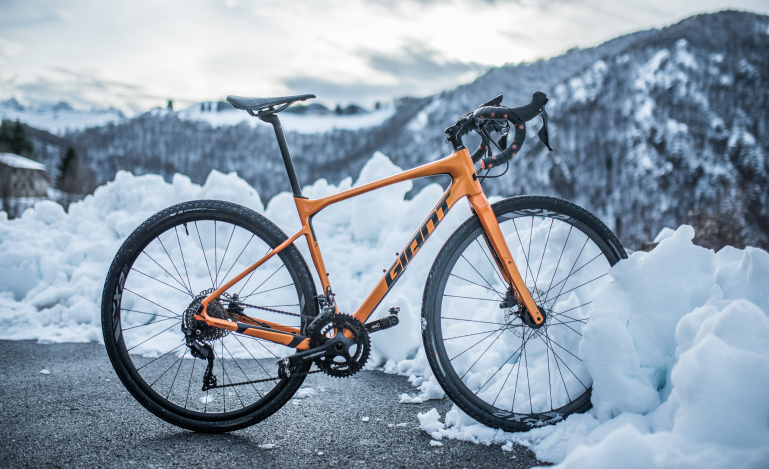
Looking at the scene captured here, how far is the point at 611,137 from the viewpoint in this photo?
72.2m

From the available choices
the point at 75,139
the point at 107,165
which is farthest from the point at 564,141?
the point at 75,139

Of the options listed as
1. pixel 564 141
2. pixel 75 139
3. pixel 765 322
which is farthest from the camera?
pixel 75 139

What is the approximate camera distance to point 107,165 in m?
80.1

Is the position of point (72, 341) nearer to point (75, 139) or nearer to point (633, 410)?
point (633, 410)

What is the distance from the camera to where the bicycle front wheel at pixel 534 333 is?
1916 mm

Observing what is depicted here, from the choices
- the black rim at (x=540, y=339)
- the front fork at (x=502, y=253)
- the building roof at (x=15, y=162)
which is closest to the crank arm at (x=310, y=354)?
the black rim at (x=540, y=339)

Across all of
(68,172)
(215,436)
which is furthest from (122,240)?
(68,172)

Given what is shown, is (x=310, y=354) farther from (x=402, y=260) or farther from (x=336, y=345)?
(x=402, y=260)

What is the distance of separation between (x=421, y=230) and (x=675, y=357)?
3.91ft

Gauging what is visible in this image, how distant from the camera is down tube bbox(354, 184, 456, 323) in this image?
6.64 feet

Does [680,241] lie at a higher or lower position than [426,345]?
higher

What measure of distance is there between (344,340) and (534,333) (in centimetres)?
96

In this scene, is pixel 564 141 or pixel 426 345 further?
pixel 564 141

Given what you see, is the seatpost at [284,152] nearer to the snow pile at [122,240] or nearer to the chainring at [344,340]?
the chainring at [344,340]
